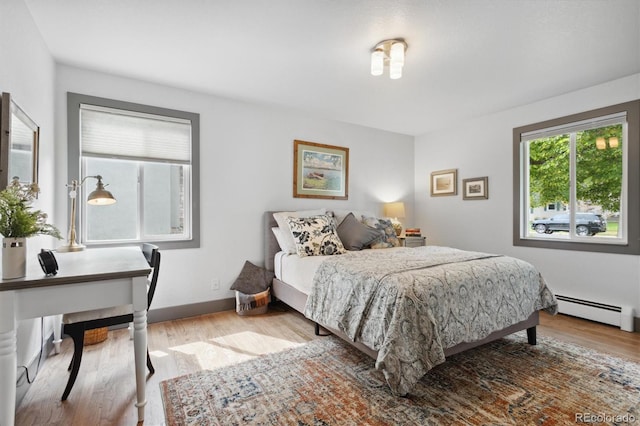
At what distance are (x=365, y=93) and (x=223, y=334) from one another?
2887mm

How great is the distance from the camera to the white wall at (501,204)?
302 centimetres

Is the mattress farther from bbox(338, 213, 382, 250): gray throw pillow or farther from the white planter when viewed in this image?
the white planter

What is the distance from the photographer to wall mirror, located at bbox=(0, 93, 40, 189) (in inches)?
63.3

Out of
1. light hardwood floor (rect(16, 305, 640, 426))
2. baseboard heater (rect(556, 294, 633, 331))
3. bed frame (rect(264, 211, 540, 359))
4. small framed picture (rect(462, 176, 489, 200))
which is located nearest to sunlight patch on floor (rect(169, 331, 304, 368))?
light hardwood floor (rect(16, 305, 640, 426))

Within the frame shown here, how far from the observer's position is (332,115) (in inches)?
161

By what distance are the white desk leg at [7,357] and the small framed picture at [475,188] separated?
461 centimetres

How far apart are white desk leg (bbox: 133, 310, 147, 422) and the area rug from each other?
0.16 meters

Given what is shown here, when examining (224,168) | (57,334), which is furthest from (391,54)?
(57,334)

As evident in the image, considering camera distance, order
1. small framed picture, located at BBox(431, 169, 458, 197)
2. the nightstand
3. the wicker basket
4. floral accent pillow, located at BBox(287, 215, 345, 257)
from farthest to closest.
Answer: small framed picture, located at BBox(431, 169, 458, 197)
the nightstand
floral accent pillow, located at BBox(287, 215, 345, 257)
the wicker basket

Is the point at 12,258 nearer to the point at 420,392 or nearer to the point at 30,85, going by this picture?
the point at 30,85

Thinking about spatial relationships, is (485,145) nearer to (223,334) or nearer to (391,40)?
(391,40)

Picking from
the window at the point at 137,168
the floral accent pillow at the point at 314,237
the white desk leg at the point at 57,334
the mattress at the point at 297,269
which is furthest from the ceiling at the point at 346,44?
the white desk leg at the point at 57,334

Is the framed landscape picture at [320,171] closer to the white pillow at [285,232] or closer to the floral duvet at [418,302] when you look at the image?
the white pillow at [285,232]

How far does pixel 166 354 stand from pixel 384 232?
2.53m
